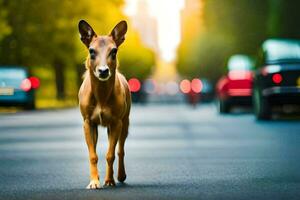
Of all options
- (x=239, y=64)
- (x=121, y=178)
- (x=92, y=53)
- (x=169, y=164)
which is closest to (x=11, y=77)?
(x=239, y=64)

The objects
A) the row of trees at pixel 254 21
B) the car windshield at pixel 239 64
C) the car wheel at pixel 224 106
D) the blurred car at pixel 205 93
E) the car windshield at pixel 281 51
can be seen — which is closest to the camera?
A: the car windshield at pixel 281 51

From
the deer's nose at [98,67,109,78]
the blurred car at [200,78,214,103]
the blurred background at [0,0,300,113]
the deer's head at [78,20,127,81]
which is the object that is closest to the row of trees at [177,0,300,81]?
the blurred background at [0,0,300,113]

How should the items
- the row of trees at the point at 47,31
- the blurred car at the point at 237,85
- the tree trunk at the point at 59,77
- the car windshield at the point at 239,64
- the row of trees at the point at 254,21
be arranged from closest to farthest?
the blurred car at the point at 237,85 < the row of trees at the point at 254,21 < the car windshield at the point at 239,64 < the row of trees at the point at 47,31 < the tree trunk at the point at 59,77

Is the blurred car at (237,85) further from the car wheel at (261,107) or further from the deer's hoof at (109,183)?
the deer's hoof at (109,183)

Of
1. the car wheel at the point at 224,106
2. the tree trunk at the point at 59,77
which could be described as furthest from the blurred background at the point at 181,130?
the tree trunk at the point at 59,77

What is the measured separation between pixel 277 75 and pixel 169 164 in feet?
40.6

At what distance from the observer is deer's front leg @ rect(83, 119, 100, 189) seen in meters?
10.7

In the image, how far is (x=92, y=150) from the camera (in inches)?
433

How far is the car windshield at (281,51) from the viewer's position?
26734 mm

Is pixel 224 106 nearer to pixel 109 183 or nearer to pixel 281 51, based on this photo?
pixel 281 51

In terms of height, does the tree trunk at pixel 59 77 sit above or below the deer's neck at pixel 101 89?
below

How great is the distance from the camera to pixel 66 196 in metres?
10.0

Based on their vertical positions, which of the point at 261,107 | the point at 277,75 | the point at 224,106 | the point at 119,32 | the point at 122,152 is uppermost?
the point at 119,32

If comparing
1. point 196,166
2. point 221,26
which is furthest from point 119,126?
point 221,26
